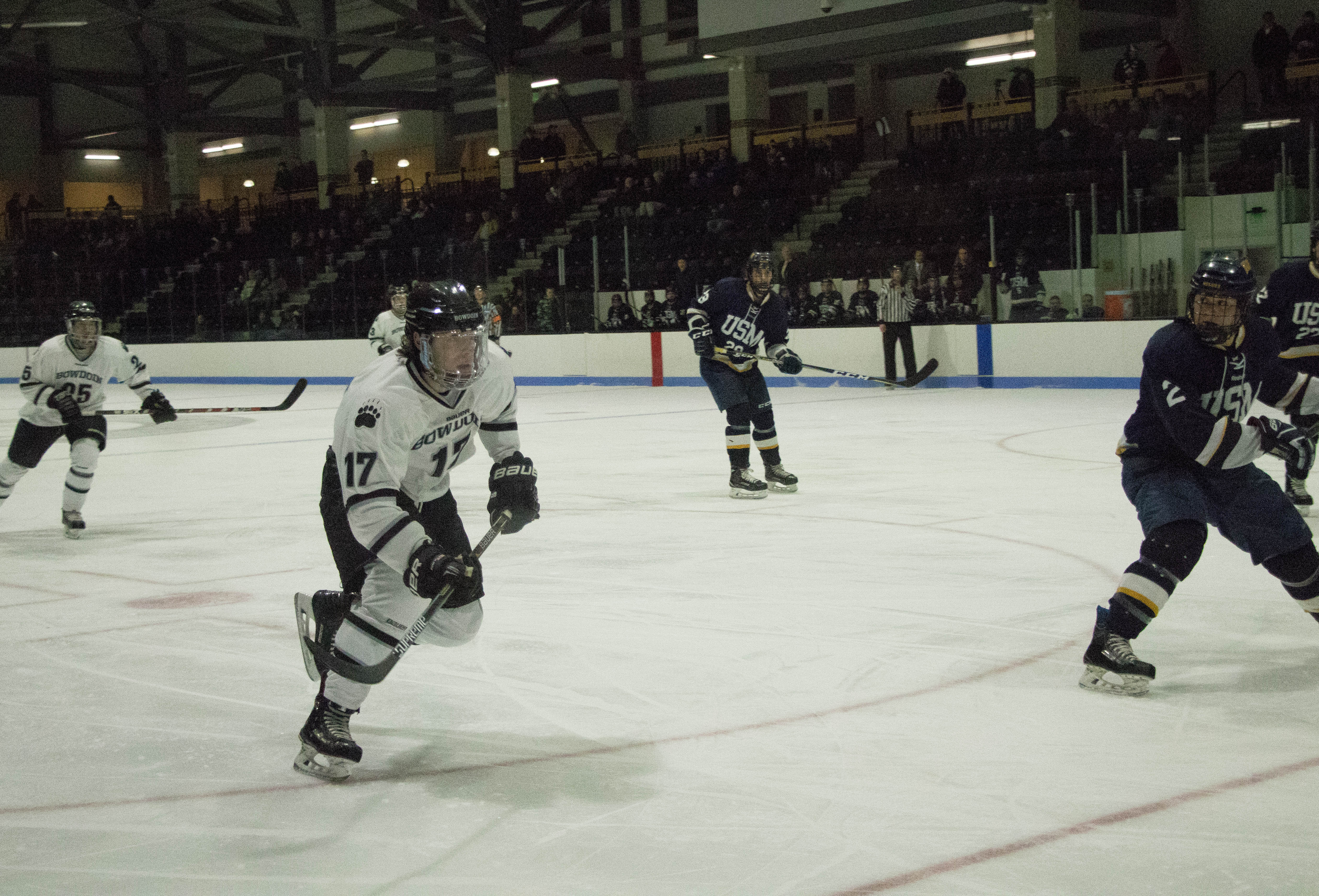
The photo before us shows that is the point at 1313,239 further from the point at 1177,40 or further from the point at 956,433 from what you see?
the point at 1177,40

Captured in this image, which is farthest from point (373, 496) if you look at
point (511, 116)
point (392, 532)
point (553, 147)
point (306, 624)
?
point (511, 116)

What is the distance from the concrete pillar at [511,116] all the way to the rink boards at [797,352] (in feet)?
18.8

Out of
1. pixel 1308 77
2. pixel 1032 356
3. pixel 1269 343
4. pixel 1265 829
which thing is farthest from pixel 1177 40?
pixel 1265 829

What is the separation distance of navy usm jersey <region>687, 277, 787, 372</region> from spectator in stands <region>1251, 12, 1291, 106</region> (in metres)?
10.8

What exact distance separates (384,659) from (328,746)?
208 mm

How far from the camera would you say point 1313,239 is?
219 inches

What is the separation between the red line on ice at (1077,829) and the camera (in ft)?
7.33

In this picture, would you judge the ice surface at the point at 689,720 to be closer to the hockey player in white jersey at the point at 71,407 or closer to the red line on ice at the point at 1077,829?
the red line on ice at the point at 1077,829

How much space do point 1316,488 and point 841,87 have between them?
19.5 meters

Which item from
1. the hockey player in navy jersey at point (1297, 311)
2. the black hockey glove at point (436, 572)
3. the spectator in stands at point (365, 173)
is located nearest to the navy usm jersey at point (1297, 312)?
the hockey player in navy jersey at point (1297, 311)

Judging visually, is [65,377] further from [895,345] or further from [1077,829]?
[895,345]

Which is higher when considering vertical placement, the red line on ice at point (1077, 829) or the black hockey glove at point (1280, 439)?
the black hockey glove at point (1280, 439)

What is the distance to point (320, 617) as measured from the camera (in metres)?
3.22

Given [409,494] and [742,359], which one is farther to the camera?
[742,359]
